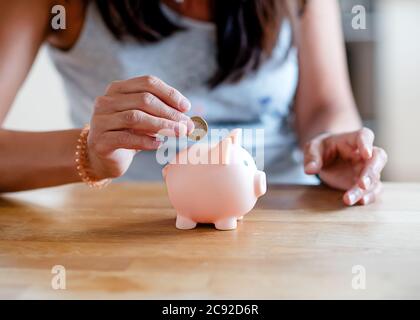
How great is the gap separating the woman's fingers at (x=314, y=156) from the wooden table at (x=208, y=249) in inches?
2.0

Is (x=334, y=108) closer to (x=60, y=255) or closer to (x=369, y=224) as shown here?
(x=369, y=224)

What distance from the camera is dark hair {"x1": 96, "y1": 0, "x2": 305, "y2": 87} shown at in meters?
1.34

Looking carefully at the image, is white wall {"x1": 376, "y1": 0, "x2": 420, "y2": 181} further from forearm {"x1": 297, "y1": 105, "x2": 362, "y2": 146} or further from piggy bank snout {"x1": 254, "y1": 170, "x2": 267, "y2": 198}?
A: piggy bank snout {"x1": 254, "y1": 170, "x2": 267, "y2": 198}

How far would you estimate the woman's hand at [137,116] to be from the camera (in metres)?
0.83

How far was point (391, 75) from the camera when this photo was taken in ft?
9.98

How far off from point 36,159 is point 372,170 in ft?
1.89

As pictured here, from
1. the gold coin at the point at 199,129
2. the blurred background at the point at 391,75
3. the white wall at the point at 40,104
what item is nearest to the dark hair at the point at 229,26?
the gold coin at the point at 199,129

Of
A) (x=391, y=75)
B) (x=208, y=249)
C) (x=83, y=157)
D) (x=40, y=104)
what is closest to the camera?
(x=208, y=249)

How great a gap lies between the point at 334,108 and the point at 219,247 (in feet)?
2.28

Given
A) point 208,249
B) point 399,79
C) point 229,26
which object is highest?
point 229,26

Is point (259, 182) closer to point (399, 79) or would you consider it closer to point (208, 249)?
point (208, 249)

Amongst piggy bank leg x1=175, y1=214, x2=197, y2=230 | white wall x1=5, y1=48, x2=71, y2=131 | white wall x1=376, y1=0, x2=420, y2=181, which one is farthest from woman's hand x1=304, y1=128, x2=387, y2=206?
white wall x1=376, y1=0, x2=420, y2=181

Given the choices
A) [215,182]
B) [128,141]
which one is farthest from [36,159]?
[215,182]
